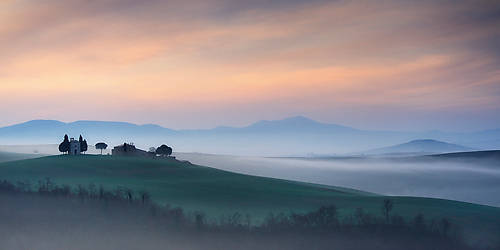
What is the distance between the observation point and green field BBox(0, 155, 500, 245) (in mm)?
53219

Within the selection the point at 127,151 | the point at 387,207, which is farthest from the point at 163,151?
the point at 387,207

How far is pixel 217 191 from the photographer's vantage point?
222 ft

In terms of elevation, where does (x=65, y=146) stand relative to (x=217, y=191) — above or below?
above

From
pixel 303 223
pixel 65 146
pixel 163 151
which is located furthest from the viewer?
pixel 163 151

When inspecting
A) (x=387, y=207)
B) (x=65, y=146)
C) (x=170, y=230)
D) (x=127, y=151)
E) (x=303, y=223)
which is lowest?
(x=170, y=230)

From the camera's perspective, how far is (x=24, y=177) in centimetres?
7100

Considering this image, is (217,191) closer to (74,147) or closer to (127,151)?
(127,151)

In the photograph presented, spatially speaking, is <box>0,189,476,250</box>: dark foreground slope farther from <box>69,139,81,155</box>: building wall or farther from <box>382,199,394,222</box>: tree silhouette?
<box>69,139,81,155</box>: building wall

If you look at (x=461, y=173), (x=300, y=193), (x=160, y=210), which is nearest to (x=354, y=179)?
(x=461, y=173)

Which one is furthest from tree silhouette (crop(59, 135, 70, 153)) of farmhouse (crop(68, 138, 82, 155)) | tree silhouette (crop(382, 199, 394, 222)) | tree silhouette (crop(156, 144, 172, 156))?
tree silhouette (crop(382, 199, 394, 222))

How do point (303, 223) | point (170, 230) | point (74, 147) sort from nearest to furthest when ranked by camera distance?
point (170, 230)
point (303, 223)
point (74, 147)

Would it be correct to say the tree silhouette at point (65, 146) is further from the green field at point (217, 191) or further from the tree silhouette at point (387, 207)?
the tree silhouette at point (387, 207)

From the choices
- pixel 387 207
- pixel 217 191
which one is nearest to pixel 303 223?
pixel 387 207

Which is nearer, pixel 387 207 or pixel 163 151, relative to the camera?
pixel 387 207
